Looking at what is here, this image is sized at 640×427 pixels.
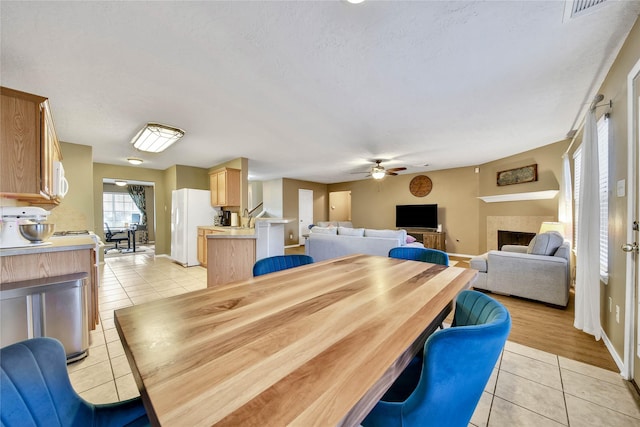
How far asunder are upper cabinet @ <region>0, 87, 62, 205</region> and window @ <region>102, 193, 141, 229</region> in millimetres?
8454

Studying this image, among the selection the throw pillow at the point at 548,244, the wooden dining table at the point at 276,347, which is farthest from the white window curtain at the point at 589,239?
the wooden dining table at the point at 276,347

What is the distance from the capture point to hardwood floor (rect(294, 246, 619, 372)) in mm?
1956

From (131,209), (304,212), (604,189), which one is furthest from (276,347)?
(131,209)

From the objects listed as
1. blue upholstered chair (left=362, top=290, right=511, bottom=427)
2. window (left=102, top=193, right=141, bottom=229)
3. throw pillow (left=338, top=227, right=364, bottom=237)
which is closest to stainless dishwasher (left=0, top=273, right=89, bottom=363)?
blue upholstered chair (left=362, top=290, right=511, bottom=427)

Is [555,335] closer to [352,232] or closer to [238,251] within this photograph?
[352,232]

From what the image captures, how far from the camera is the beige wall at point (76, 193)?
3.85 m

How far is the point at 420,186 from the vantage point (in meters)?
6.96

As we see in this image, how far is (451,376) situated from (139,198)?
11286 mm

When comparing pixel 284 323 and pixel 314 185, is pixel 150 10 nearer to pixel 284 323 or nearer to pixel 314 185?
pixel 284 323

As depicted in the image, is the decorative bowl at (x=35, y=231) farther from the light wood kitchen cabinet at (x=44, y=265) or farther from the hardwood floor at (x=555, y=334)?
the hardwood floor at (x=555, y=334)

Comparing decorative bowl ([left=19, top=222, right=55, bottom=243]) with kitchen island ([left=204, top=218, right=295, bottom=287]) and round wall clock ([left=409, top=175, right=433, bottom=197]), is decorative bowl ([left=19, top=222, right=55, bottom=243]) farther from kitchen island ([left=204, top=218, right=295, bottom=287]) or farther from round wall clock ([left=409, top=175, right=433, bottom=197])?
round wall clock ([left=409, top=175, right=433, bottom=197])

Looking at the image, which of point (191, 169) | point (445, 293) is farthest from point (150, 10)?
point (191, 169)

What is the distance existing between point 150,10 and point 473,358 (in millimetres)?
2244

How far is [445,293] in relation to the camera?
120 cm
